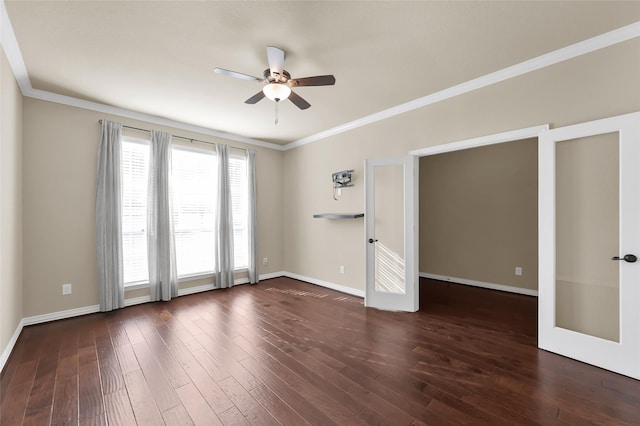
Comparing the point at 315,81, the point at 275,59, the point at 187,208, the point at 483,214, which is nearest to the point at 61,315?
the point at 187,208

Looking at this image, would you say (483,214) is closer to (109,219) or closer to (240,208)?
(240,208)

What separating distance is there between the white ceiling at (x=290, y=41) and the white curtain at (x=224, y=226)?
1541mm

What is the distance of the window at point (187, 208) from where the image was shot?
4109 mm

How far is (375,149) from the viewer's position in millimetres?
4285

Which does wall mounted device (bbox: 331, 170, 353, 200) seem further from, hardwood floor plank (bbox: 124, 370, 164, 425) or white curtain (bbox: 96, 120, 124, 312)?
hardwood floor plank (bbox: 124, 370, 164, 425)

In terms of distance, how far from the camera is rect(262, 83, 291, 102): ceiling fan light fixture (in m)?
2.63

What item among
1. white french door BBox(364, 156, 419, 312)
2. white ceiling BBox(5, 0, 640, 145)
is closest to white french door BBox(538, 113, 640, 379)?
white ceiling BBox(5, 0, 640, 145)

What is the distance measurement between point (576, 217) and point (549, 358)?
135cm

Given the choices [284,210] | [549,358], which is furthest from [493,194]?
[284,210]

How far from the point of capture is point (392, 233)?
3945 mm

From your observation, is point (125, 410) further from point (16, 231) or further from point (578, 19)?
point (578, 19)

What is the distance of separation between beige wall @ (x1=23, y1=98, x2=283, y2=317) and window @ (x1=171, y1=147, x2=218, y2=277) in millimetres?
1062

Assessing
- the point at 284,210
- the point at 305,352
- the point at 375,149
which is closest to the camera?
the point at 305,352

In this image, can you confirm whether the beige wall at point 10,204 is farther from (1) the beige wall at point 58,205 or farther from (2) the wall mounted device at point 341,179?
(2) the wall mounted device at point 341,179
